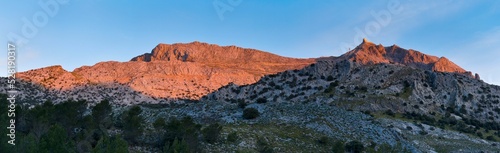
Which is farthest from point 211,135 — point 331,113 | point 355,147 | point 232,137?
point 331,113

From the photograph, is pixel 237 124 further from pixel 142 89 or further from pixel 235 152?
pixel 142 89

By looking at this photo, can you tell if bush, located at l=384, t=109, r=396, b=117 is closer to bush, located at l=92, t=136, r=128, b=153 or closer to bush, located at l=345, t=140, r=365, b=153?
bush, located at l=345, t=140, r=365, b=153

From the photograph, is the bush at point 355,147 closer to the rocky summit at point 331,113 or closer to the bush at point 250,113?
the rocky summit at point 331,113

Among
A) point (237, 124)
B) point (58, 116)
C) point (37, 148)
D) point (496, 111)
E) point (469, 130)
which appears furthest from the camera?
point (496, 111)

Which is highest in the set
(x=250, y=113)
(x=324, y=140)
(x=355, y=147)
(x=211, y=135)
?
(x=250, y=113)

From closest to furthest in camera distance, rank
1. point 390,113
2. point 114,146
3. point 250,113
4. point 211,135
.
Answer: point 114,146 → point 211,135 → point 250,113 → point 390,113

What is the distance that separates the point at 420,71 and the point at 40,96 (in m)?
141

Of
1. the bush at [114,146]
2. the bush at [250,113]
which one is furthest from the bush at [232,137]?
the bush at [114,146]

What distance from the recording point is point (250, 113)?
2160 inches

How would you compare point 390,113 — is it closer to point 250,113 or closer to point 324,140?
point 250,113

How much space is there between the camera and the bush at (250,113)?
179 ft

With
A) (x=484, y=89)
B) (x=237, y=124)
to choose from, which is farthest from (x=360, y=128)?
(x=484, y=89)

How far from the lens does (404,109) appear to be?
94938mm

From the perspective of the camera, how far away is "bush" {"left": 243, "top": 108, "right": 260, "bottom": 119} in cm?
5469
